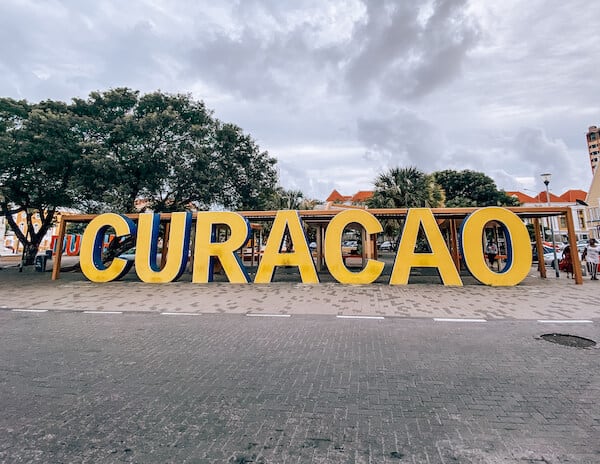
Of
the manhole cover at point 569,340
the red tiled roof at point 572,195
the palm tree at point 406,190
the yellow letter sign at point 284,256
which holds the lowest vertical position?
the manhole cover at point 569,340

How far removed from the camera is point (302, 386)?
4047 millimetres

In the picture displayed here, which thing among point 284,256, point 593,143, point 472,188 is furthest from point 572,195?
point 284,256

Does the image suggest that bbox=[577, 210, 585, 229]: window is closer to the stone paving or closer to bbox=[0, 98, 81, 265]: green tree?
the stone paving

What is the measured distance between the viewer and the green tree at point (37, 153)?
15.5 meters

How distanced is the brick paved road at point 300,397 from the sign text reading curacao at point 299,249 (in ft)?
18.1

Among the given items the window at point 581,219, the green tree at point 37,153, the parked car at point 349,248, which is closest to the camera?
the green tree at point 37,153

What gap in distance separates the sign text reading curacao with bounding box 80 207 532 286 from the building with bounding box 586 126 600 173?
428ft

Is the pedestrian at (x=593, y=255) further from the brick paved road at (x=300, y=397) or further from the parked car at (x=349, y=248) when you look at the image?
the parked car at (x=349, y=248)

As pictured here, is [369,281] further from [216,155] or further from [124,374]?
[216,155]

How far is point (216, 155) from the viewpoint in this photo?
19938mm

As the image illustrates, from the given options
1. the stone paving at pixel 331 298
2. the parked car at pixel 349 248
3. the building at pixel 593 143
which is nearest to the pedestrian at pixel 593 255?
the stone paving at pixel 331 298

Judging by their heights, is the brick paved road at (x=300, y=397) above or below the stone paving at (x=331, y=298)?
below

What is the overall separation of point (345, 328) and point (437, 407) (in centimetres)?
340

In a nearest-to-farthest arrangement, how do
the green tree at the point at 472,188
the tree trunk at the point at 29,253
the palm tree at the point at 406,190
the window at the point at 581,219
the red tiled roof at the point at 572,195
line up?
the palm tree at the point at 406,190
the tree trunk at the point at 29,253
the green tree at the point at 472,188
the window at the point at 581,219
the red tiled roof at the point at 572,195
